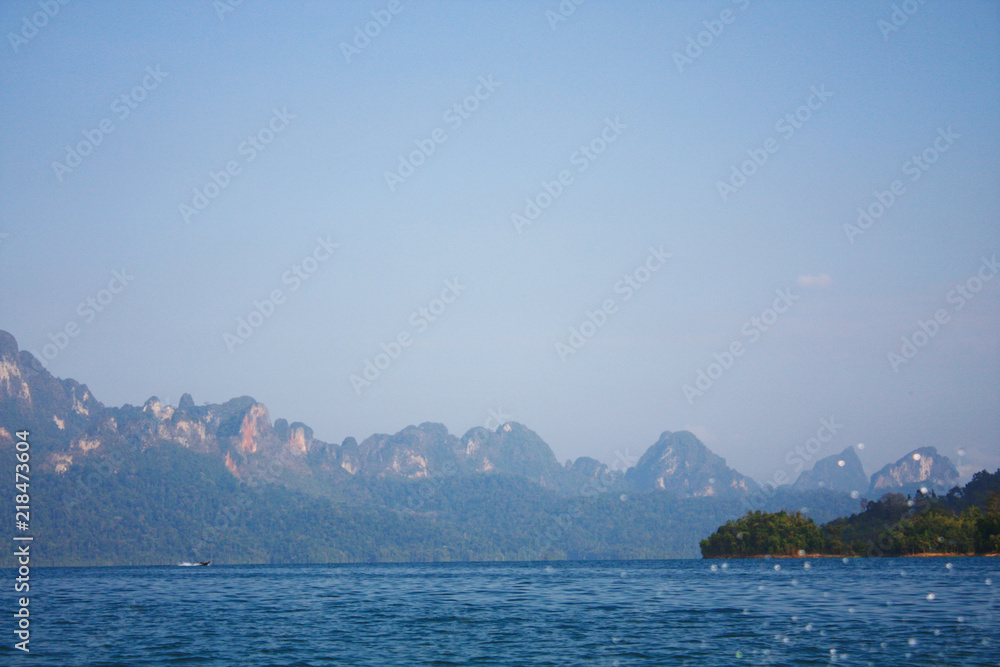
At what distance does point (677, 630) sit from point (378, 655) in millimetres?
20178

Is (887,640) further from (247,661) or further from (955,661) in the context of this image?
(247,661)

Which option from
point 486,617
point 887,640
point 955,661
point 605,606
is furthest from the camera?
point 605,606

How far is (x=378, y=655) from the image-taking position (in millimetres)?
46031

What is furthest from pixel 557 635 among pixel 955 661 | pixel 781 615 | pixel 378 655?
pixel 955 661

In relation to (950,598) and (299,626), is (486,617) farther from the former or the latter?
(950,598)

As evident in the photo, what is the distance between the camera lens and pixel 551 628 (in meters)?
57.3

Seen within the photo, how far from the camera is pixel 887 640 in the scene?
46.7m

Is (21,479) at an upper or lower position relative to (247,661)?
upper

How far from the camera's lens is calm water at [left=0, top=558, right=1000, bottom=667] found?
4422cm

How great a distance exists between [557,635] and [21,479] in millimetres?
34602

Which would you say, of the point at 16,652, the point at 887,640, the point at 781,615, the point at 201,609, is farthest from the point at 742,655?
the point at 201,609

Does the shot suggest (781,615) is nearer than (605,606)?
Yes

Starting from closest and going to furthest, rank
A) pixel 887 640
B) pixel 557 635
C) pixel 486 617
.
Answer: pixel 887 640 → pixel 557 635 → pixel 486 617

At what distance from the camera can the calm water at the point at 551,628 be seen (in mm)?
44219
